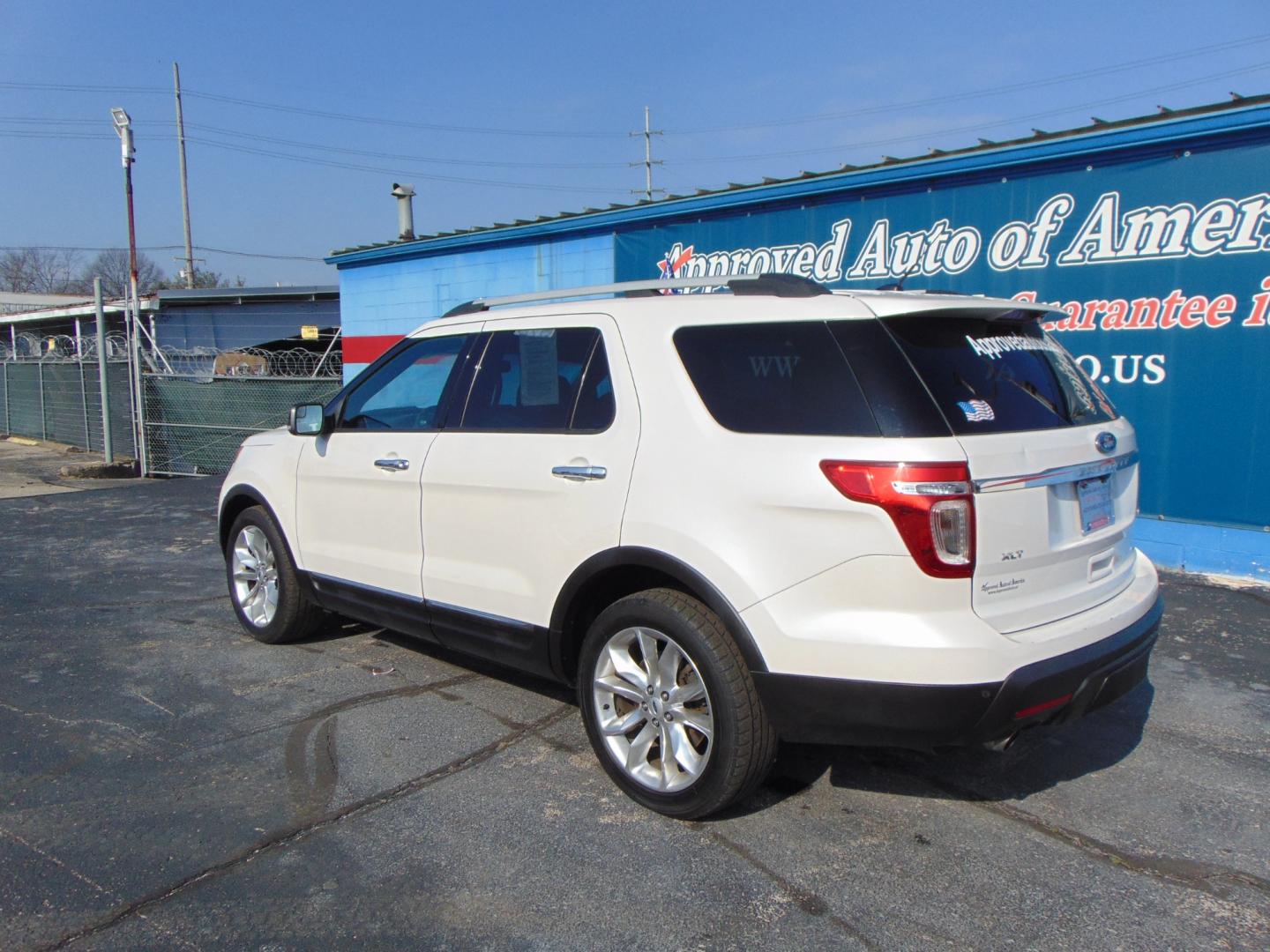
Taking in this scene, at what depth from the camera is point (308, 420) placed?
4.94 meters

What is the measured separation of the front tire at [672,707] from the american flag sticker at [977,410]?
1.05 metres

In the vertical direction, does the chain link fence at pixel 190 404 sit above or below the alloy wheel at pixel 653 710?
above

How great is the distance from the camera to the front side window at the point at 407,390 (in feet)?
14.8

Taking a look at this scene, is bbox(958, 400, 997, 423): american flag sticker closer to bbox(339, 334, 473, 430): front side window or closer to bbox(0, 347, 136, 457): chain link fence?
bbox(339, 334, 473, 430): front side window

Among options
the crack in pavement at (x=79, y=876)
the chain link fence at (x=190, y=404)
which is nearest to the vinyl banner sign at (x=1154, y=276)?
the crack in pavement at (x=79, y=876)

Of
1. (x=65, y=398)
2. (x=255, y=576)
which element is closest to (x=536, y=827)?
(x=255, y=576)

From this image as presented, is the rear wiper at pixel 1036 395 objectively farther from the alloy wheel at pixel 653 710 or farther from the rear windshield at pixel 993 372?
the alloy wheel at pixel 653 710

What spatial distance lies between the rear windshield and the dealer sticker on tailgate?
22 cm

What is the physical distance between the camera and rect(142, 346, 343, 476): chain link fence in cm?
1335

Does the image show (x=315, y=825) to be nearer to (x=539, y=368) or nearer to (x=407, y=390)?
(x=539, y=368)

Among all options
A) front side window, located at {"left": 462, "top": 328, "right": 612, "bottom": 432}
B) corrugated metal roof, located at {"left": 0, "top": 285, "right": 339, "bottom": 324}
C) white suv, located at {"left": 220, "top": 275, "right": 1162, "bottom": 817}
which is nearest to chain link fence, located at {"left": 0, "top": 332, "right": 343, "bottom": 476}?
corrugated metal roof, located at {"left": 0, "top": 285, "right": 339, "bottom": 324}

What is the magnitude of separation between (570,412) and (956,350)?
4.88 ft

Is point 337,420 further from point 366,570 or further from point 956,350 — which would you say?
point 956,350

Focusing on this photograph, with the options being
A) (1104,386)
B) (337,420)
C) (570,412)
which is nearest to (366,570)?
(337,420)
